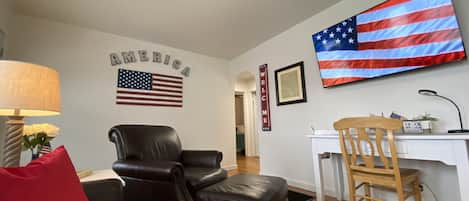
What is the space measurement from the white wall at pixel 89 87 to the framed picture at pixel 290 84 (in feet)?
5.48

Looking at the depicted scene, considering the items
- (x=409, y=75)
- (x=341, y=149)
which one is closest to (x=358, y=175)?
(x=341, y=149)

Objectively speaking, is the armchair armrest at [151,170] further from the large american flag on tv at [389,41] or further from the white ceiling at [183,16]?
the large american flag on tv at [389,41]

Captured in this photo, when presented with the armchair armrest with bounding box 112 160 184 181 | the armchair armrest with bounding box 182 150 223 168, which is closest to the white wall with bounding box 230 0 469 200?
the armchair armrest with bounding box 182 150 223 168

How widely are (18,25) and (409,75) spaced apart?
4.46 m

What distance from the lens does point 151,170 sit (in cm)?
169

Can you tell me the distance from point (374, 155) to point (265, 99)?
1.97 m

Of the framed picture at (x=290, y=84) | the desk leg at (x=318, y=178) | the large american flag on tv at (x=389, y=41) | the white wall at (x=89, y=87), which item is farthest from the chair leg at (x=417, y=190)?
the white wall at (x=89, y=87)

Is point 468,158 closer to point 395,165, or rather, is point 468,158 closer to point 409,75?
point 395,165

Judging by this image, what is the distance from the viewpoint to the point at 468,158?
1.41 meters

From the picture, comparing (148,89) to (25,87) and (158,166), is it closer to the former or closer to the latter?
(158,166)

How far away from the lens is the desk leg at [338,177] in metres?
2.47

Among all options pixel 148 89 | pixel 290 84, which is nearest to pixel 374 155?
pixel 290 84

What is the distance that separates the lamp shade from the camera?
3.13 feet

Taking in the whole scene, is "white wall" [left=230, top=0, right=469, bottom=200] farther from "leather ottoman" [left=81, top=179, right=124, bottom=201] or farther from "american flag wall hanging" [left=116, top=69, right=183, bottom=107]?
"leather ottoman" [left=81, top=179, right=124, bottom=201]
